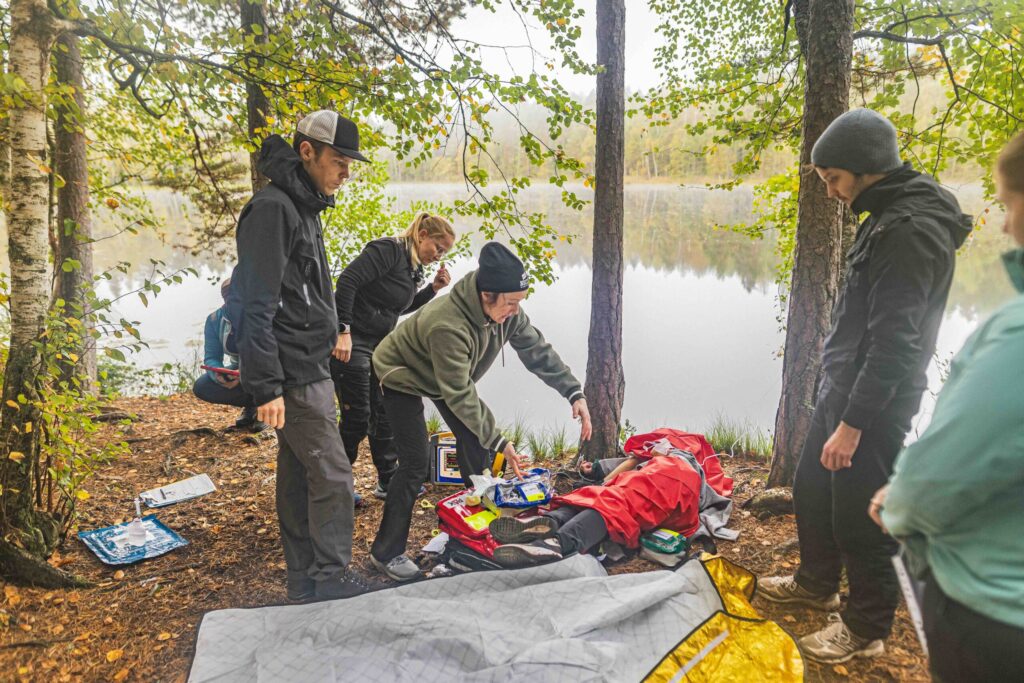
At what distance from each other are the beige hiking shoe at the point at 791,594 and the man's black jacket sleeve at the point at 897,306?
35.8 inches

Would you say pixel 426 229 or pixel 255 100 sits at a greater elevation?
pixel 255 100

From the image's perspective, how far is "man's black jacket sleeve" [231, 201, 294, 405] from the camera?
1.97 meters

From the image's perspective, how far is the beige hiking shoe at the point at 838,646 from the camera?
194cm

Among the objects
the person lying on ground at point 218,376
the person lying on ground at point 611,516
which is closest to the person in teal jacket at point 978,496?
the person lying on ground at point 611,516

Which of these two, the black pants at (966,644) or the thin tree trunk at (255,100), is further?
the thin tree trunk at (255,100)

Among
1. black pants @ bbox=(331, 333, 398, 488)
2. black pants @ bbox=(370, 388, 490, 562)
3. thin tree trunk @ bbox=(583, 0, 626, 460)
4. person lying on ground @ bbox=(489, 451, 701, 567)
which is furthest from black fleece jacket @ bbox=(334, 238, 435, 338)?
person lying on ground @ bbox=(489, 451, 701, 567)

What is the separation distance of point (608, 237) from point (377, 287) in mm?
1607

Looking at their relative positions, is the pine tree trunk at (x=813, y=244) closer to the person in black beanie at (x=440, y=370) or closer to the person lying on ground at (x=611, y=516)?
the person lying on ground at (x=611, y=516)

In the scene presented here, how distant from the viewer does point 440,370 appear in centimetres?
254

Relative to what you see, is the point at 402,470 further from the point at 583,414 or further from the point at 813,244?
the point at 813,244

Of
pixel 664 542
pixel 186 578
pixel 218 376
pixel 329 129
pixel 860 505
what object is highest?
pixel 329 129

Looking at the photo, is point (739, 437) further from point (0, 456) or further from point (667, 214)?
point (667, 214)

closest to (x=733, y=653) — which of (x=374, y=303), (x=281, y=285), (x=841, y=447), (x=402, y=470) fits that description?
(x=841, y=447)

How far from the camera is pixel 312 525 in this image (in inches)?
89.7
